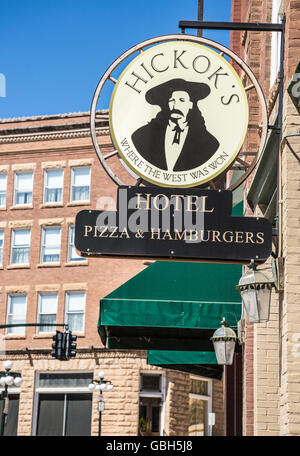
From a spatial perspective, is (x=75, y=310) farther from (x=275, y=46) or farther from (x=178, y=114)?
(x=178, y=114)

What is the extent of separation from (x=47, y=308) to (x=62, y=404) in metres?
4.40

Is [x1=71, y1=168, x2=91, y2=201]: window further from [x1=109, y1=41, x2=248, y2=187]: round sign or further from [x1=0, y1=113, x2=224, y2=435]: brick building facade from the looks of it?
[x1=109, y1=41, x2=248, y2=187]: round sign

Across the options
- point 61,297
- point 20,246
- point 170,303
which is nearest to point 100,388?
point 61,297

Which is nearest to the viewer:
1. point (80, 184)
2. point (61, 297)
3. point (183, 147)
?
point (183, 147)

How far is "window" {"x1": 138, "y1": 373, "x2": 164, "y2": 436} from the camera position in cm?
3425

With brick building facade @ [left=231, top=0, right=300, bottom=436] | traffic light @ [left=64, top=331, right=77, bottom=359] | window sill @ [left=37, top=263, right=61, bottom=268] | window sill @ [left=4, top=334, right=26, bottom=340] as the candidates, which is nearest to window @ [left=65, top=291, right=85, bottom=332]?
window sill @ [left=37, top=263, right=61, bottom=268]

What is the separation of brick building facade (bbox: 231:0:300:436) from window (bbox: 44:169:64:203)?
25.5m

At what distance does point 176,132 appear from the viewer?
7.77 meters

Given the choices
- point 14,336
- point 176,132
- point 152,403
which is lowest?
point 152,403

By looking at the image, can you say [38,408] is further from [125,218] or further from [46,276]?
[125,218]

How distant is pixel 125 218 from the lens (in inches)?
280

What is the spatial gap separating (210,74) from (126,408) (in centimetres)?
2746
